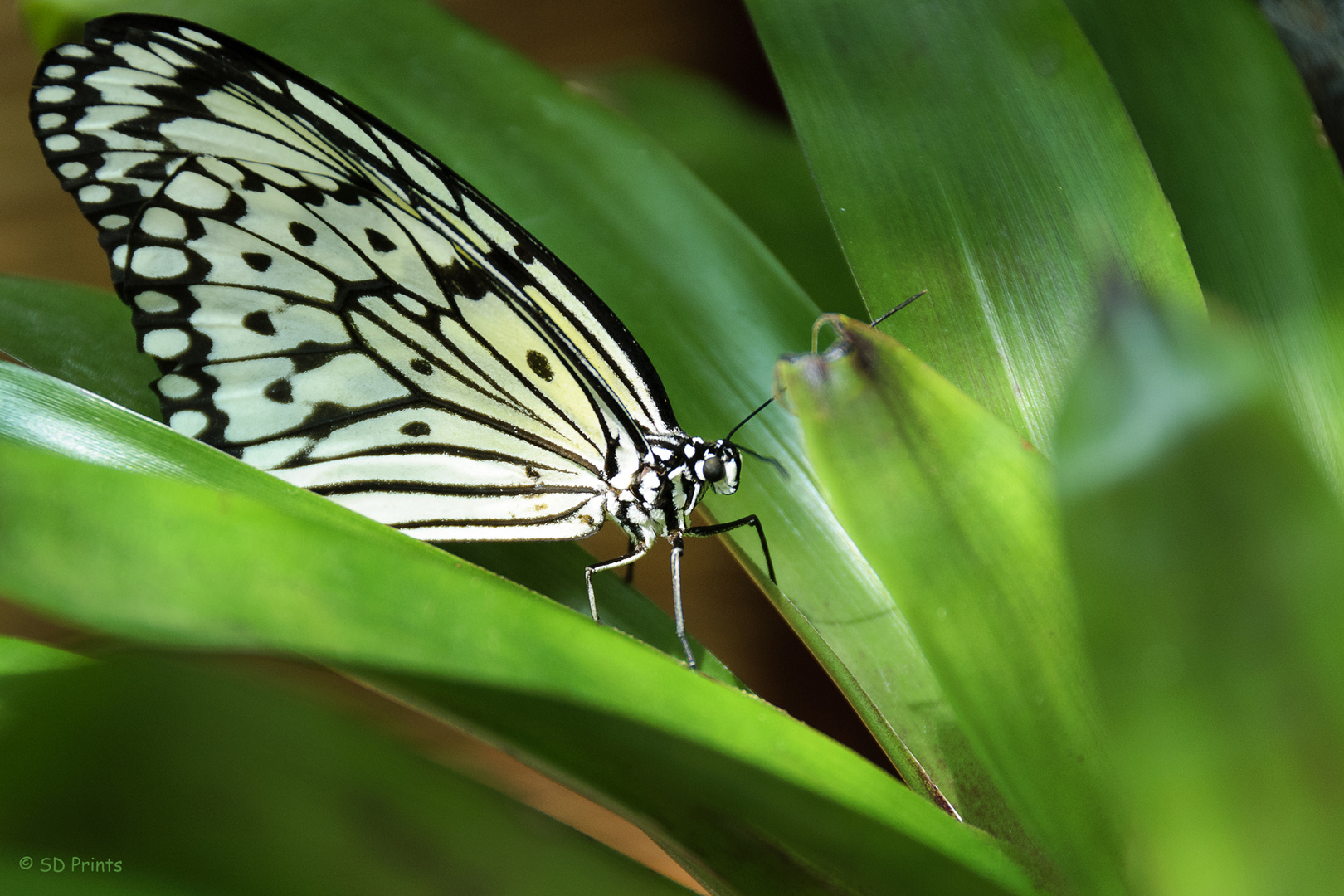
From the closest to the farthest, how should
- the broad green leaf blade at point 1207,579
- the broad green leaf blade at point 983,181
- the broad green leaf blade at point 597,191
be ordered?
the broad green leaf blade at point 1207,579, the broad green leaf blade at point 983,181, the broad green leaf blade at point 597,191

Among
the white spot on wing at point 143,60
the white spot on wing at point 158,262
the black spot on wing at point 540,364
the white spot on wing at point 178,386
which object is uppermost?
the white spot on wing at point 143,60

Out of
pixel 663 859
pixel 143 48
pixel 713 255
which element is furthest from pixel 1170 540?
pixel 663 859

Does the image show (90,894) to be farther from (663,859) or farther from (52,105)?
(663,859)

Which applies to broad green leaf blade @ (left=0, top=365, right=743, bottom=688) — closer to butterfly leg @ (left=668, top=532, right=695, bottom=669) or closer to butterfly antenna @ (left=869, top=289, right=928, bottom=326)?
butterfly leg @ (left=668, top=532, right=695, bottom=669)

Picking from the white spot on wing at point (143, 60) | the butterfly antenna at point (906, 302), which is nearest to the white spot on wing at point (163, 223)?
the white spot on wing at point (143, 60)

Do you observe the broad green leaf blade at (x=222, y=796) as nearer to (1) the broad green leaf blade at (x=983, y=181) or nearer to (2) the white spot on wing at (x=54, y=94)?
(1) the broad green leaf blade at (x=983, y=181)

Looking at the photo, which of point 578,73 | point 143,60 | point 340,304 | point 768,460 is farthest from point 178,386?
point 578,73

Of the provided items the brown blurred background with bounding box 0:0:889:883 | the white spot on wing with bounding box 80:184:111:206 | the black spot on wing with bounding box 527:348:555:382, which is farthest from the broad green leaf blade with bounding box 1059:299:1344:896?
the brown blurred background with bounding box 0:0:889:883
